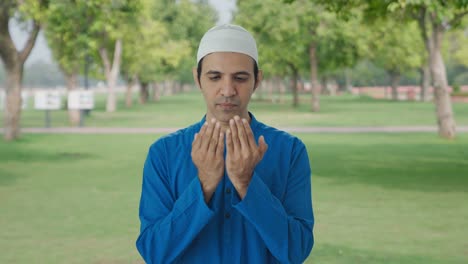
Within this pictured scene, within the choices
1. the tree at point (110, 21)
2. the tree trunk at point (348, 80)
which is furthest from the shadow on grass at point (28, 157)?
the tree trunk at point (348, 80)

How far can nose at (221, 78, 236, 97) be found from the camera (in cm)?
287

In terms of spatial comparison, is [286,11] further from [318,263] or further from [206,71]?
[206,71]

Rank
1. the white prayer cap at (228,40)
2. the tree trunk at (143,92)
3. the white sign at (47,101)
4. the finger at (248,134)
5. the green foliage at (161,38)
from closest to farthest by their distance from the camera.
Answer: the finger at (248,134)
the white prayer cap at (228,40)
the white sign at (47,101)
the green foliage at (161,38)
the tree trunk at (143,92)

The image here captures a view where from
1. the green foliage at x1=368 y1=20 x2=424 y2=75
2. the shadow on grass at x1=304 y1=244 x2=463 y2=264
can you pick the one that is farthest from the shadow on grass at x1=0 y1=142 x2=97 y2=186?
the green foliage at x1=368 y1=20 x2=424 y2=75

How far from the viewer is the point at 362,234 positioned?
9680 mm

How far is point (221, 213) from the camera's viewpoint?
2.95 m

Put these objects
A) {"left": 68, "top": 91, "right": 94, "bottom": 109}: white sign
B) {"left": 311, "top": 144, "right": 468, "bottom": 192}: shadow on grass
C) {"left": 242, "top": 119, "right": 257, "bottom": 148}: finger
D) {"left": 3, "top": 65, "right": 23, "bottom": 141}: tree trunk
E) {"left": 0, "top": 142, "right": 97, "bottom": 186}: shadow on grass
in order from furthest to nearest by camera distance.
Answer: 1. {"left": 68, "top": 91, "right": 94, "bottom": 109}: white sign
2. {"left": 3, "top": 65, "right": 23, "bottom": 141}: tree trunk
3. {"left": 0, "top": 142, "right": 97, "bottom": 186}: shadow on grass
4. {"left": 311, "top": 144, "right": 468, "bottom": 192}: shadow on grass
5. {"left": 242, "top": 119, "right": 257, "bottom": 148}: finger

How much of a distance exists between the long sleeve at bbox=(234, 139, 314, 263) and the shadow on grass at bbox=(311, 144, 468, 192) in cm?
1091

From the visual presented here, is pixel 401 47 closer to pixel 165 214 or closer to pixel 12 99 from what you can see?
pixel 12 99

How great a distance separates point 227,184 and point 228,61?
1.47 feet

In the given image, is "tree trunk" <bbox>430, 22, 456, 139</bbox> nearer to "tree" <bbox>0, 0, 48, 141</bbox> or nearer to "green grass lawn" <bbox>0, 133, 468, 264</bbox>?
"green grass lawn" <bbox>0, 133, 468, 264</bbox>

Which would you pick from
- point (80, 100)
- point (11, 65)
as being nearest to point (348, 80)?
point (80, 100)

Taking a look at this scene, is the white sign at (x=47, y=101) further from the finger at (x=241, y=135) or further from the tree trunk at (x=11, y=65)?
the finger at (x=241, y=135)

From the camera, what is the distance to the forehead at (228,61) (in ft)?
9.39
